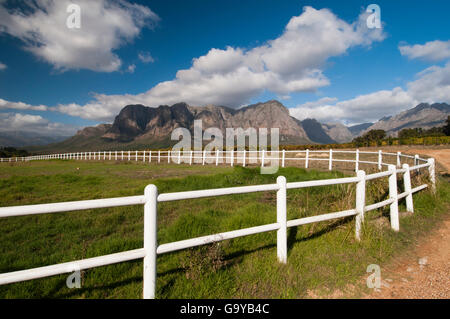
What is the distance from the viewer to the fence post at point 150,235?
236 cm

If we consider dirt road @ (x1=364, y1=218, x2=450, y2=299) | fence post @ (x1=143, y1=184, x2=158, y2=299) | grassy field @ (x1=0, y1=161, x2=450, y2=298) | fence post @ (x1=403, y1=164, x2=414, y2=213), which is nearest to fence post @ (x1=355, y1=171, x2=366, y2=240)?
grassy field @ (x1=0, y1=161, x2=450, y2=298)

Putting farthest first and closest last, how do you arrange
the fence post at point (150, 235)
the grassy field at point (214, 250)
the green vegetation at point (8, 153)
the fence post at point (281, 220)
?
the green vegetation at point (8, 153) < the fence post at point (281, 220) < the grassy field at point (214, 250) < the fence post at point (150, 235)

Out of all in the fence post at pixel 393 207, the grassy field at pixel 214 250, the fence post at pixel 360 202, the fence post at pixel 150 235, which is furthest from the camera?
the fence post at pixel 393 207

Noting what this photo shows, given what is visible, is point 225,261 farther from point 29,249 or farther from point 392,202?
point 392,202

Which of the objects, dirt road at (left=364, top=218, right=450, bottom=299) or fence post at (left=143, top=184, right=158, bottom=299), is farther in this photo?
dirt road at (left=364, top=218, right=450, bottom=299)

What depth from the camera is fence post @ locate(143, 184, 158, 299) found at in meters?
2.36

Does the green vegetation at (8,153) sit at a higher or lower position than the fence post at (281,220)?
higher

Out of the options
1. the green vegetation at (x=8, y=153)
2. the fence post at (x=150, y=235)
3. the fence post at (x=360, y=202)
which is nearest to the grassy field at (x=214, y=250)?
the fence post at (x=360, y=202)

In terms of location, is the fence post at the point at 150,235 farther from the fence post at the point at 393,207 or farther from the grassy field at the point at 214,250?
the fence post at the point at 393,207

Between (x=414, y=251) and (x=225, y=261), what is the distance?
3.30 meters

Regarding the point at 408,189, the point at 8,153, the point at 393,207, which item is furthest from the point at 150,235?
the point at 8,153

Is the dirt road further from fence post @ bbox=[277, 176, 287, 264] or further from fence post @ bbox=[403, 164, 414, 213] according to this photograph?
fence post @ bbox=[403, 164, 414, 213]

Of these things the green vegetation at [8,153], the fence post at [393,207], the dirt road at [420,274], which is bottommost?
the dirt road at [420,274]

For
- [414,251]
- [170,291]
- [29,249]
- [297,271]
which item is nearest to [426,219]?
[414,251]
